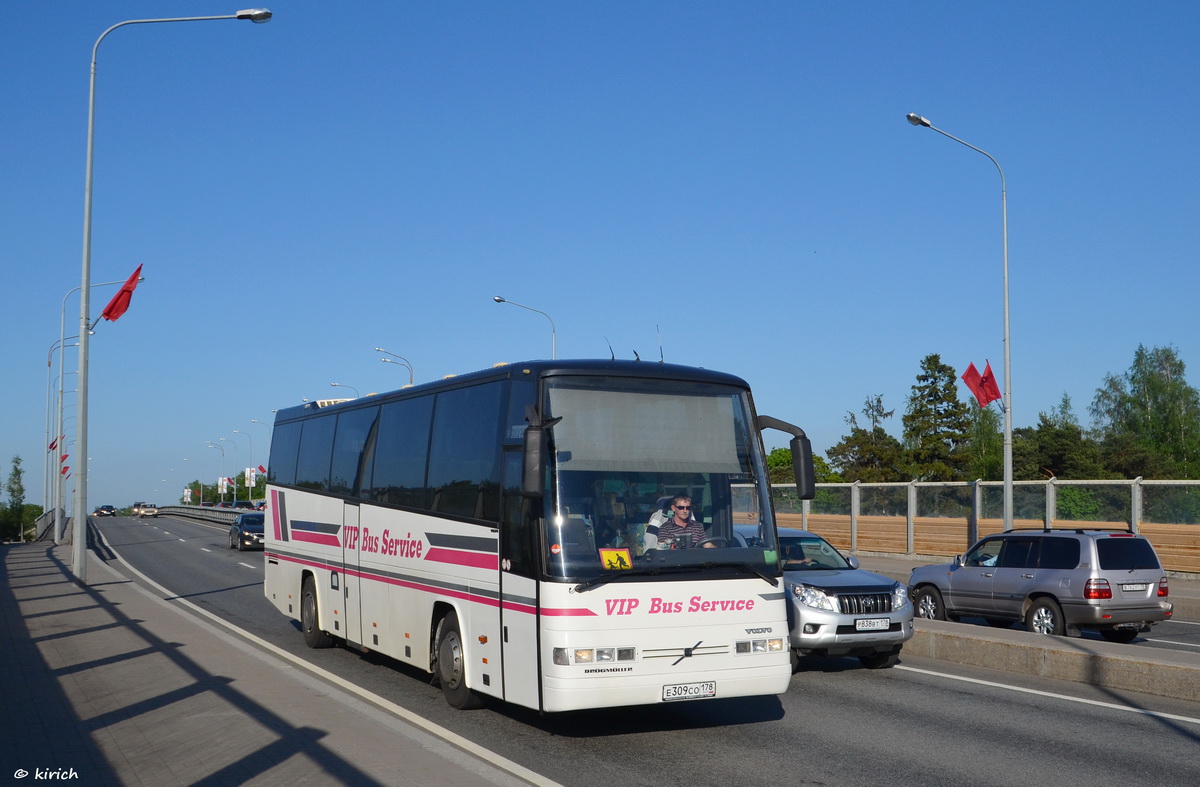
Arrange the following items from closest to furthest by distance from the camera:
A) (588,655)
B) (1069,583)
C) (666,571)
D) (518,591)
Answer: (588,655)
(666,571)
(518,591)
(1069,583)

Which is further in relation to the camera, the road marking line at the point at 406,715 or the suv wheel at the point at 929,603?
the suv wheel at the point at 929,603

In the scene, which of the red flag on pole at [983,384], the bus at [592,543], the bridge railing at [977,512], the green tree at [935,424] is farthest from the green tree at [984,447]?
the bus at [592,543]

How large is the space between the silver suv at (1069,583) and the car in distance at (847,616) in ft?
13.7

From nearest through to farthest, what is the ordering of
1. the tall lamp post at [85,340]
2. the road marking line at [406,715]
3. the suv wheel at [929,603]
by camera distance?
the road marking line at [406,715] → the suv wheel at [929,603] → the tall lamp post at [85,340]

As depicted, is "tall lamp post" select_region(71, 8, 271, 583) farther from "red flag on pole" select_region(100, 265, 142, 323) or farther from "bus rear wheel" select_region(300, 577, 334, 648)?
"bus rear wheel" select_region(300, 577, 334, 648)

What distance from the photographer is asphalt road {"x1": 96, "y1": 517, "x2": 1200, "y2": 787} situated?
8.41m

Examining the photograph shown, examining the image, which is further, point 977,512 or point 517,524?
point 977,512

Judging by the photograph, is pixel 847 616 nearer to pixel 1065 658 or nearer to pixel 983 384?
pixel 1065 658

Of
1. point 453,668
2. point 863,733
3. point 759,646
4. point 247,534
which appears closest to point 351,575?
point 453,668

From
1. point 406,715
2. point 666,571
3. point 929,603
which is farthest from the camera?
point 929,603

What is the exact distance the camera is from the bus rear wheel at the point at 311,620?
1550cm

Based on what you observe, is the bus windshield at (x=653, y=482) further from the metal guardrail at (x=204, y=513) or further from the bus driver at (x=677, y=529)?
the metal guardrail at (x=204, y=513)

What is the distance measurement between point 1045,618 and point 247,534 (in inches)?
1241

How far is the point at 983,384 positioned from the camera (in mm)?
32219
